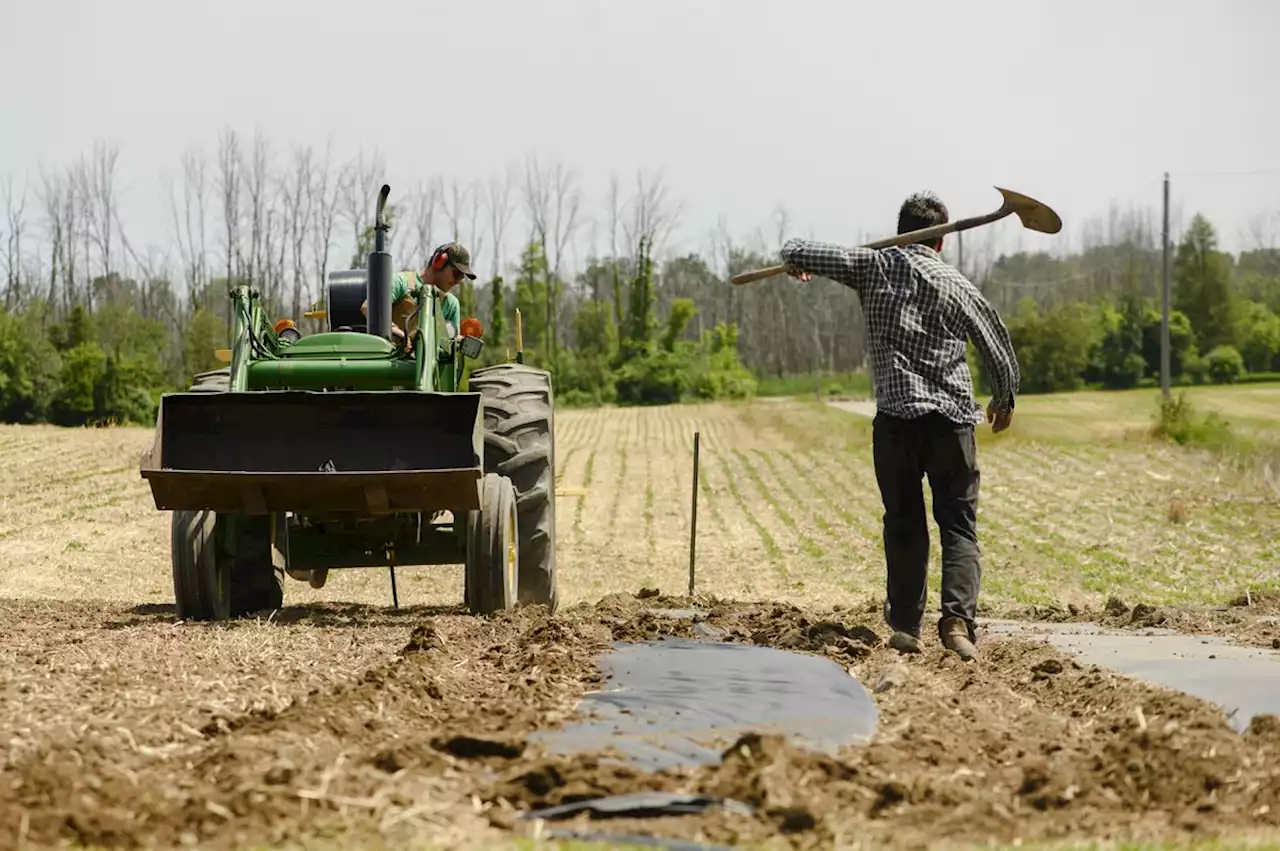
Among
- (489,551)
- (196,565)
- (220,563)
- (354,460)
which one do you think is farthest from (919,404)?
(220,563)

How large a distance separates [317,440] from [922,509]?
2994 millimetres

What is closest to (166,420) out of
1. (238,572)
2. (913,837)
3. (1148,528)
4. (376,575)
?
(238,572)

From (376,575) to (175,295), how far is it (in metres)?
65.1

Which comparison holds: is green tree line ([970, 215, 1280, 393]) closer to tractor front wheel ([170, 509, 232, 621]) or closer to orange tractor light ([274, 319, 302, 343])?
orange tractor light ([274, 319, 302, 343])

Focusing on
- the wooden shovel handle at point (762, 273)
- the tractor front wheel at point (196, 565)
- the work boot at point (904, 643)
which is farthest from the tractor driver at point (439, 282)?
the work boot at point (904, 643)

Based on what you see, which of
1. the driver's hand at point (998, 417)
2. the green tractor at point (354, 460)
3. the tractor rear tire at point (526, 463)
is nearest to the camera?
the driver's hand at point (998, 417)

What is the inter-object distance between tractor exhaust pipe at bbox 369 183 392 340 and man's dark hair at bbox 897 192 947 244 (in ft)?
9.74

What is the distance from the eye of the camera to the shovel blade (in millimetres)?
7254

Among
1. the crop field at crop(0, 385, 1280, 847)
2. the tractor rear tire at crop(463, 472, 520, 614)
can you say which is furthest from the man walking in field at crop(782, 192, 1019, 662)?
the tractor rear tire at crop(463, 472, 520, 614)

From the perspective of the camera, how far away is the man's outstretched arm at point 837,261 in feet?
22.3

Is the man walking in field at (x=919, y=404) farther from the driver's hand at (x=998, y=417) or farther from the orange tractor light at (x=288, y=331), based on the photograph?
the orange tractor light at (x=288, y=331)

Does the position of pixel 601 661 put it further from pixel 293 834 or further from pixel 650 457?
pixel 650 457

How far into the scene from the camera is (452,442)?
290 inches

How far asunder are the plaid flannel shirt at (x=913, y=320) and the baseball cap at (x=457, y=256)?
2.81m
